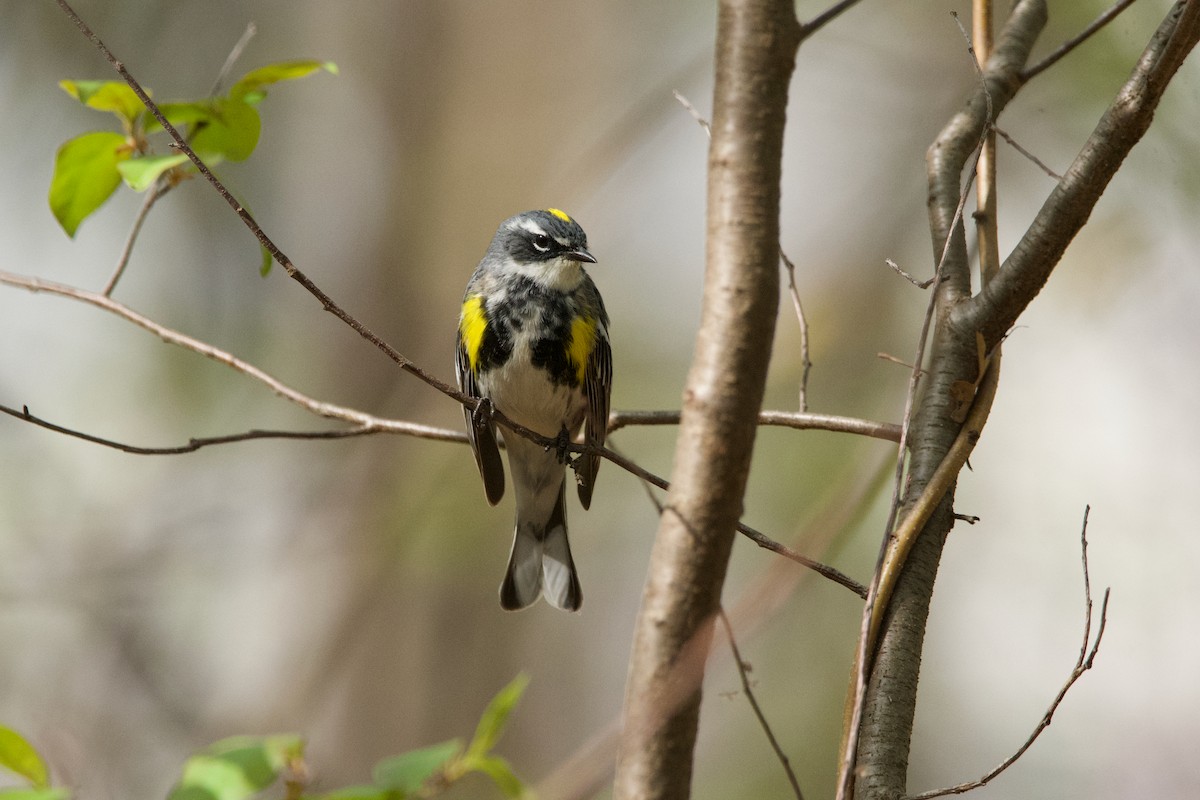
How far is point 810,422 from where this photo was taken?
241 centimetres

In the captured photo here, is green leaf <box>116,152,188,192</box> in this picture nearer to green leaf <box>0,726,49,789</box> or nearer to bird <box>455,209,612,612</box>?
green leaf <box>0,726,49,789</box>

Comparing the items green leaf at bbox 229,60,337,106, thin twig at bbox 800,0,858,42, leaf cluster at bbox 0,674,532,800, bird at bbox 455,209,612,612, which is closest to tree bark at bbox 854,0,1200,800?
thin twig at bbox 800,0,858,42

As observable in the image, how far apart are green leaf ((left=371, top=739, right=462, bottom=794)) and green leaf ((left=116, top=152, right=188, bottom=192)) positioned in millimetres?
1271

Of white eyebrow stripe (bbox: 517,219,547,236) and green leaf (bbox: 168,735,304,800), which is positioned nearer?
green leaf (bbox: 168,735,304,800)

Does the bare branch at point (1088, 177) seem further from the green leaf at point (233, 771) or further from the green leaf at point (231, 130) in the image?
the green leaf at point (231, 130)

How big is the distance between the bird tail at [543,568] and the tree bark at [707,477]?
9.65ft

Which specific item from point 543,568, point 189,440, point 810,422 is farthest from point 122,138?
point 543,568

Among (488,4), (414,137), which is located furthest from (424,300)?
(488,4)

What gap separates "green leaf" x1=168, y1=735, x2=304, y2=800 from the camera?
170cm

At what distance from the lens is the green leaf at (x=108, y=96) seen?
2.44m

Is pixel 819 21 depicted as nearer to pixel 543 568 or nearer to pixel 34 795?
pixel 34 795

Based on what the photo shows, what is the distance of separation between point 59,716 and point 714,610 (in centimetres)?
645

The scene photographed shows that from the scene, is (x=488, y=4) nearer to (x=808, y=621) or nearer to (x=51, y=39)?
Answer: (x=51, y=39)

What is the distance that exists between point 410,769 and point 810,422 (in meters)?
1.17
